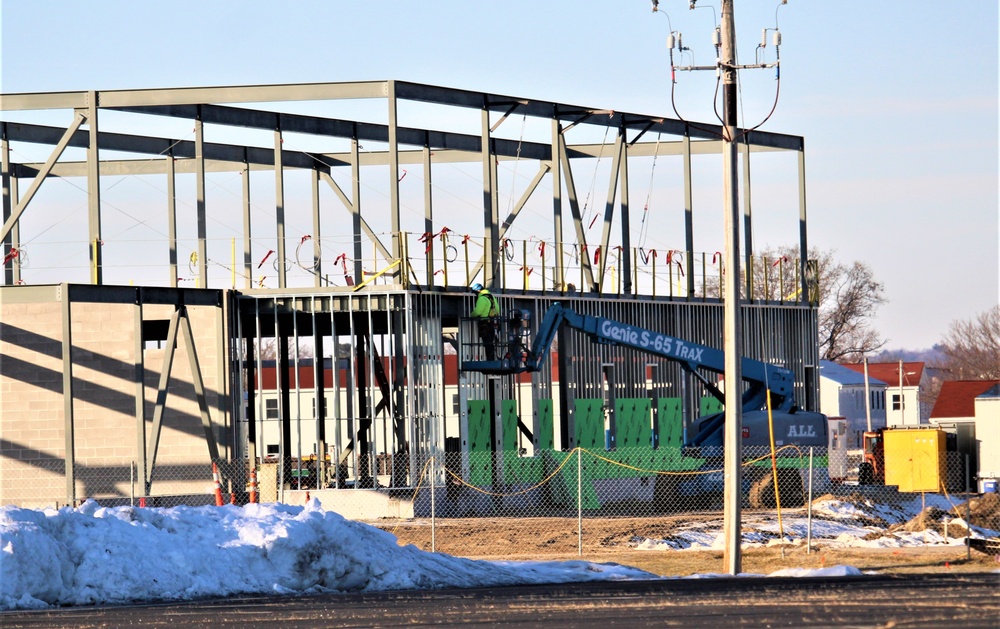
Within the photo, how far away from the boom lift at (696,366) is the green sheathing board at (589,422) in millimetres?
2398

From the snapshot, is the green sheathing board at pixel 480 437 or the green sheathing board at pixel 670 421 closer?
the green sheathing board at pixel 480 437

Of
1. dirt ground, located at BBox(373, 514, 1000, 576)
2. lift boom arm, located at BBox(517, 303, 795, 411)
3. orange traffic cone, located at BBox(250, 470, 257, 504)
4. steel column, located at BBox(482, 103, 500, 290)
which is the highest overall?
steel column, located at BBox(482, 103, 500, 290)

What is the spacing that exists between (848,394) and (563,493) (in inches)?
2504

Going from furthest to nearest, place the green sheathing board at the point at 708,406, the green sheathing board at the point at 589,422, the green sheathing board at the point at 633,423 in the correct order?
the green sheathing board at the point at 708,406, the green sheathing board at the point at 633,423, the green sheathing board at the point at 589,422

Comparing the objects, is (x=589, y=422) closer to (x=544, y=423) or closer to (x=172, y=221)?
(x=544, y=423)

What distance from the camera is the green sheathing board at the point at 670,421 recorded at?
38094 millimetres

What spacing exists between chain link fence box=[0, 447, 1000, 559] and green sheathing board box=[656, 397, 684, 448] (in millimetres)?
2274

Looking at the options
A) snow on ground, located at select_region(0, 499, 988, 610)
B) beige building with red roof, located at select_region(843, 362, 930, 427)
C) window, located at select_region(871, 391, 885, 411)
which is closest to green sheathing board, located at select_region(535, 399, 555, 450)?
snow on ground, located at select_region(0, 499, 988, 610)

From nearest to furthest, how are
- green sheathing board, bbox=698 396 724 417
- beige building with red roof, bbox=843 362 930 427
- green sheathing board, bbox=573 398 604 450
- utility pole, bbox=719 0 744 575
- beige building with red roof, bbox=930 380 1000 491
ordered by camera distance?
utility pole, bbox=719 0 744 575
green sheathing board, bbox=573 398 604 450
green sheathing board, bbox=698 396 724 417
beige building with red roof, bbox=930 380 1000 491
beige building with red roof, bbox=843 362 930 427

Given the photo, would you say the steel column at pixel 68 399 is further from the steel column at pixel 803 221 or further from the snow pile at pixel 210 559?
the steel column at pixel 803 221

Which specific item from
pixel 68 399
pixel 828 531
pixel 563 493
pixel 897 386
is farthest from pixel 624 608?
pixel 897 386

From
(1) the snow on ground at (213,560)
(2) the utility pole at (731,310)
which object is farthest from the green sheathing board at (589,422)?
(2) the utility pole at (731,310)

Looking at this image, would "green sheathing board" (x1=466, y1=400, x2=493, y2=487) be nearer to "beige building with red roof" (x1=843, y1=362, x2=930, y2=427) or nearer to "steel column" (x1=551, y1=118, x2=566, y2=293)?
"steel column" (x1=551, y1=118, x2=566, y2=293)

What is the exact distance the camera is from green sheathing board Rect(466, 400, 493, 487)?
3288 centimetres
